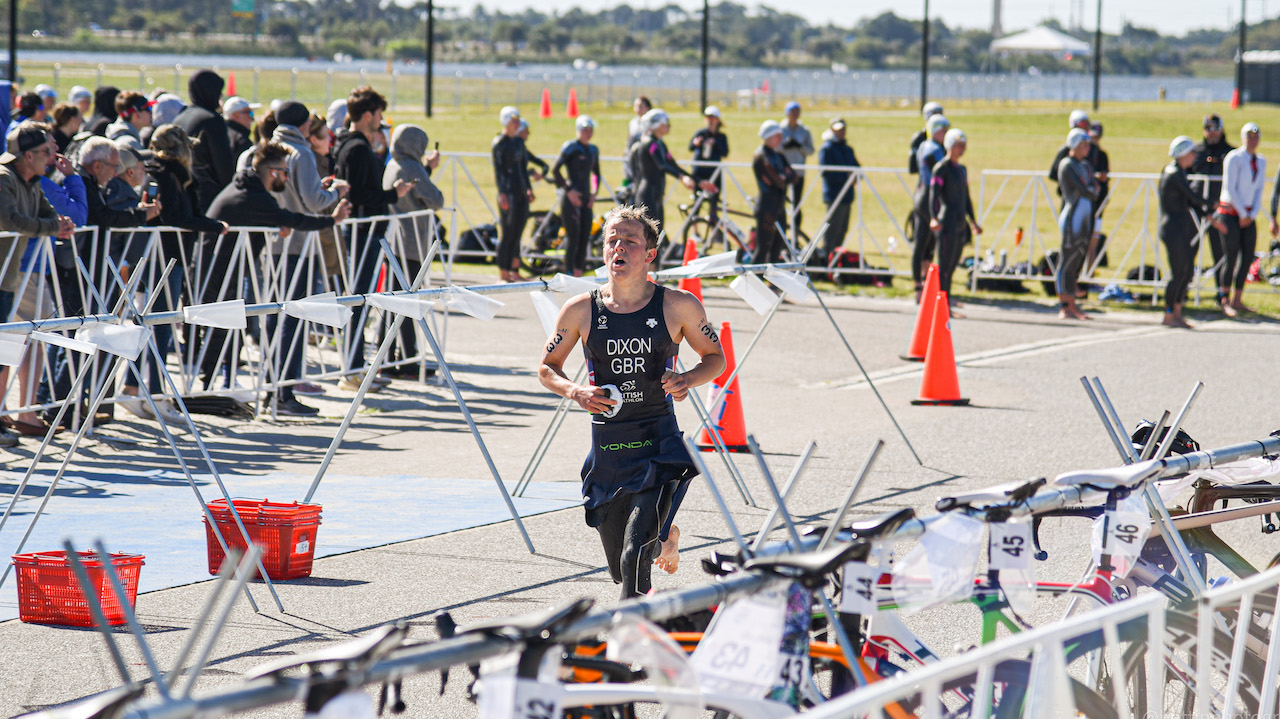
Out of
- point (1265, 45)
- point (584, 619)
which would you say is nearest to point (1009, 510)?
point (584, 619)

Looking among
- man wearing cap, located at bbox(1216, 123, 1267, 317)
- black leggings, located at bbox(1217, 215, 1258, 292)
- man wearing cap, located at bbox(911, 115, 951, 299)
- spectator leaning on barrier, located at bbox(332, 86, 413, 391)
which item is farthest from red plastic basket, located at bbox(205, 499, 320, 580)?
black leggings, located at bbox(1217, 215, 1258, 292)

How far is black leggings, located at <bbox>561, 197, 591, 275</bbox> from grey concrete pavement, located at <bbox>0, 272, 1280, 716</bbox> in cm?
112

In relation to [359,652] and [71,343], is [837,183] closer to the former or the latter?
[71,343]

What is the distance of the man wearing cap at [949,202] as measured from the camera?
50.8ft

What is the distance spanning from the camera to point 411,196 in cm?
1227

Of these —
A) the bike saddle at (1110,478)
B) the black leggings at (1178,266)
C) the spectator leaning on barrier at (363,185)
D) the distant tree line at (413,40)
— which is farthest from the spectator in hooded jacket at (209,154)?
the distant tree line at (413,40)

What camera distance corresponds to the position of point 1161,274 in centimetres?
1852

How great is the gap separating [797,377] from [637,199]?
18.0 ft

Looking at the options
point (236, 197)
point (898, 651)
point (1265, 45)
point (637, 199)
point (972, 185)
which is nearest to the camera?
point (898, 651)

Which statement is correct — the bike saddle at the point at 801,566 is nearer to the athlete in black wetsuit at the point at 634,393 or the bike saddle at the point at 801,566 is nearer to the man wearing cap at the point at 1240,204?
the athlete in black wetsuit at the point at 634,393

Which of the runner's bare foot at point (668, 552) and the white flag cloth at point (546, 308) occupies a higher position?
the white flag cloth at point (546, 308)

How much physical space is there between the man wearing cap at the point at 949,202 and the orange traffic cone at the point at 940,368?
459 cm

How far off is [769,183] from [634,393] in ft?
39.3

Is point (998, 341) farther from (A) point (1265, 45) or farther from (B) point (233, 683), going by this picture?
(A) point (1265, 45)
